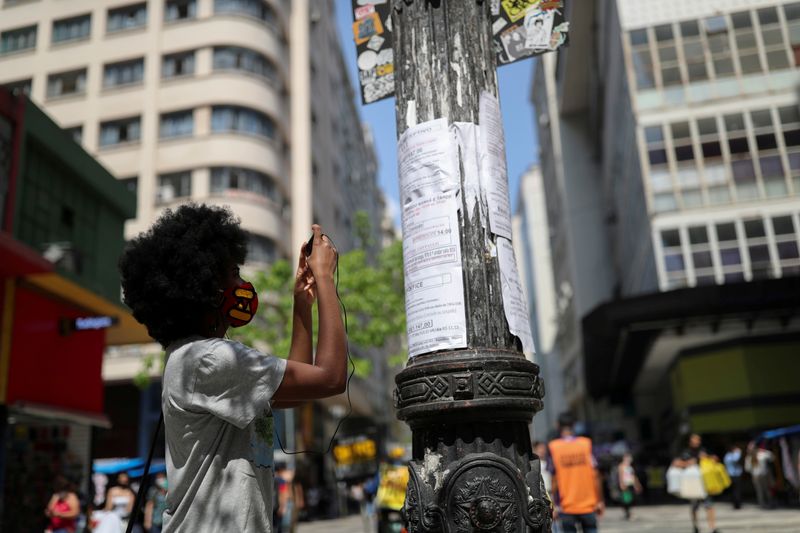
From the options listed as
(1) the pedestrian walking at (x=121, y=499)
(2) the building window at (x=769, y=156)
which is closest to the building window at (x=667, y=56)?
(2) the building window at (x=769, y=156)

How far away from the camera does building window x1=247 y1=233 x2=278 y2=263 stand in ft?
100

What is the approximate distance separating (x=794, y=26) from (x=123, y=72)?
1006 inches

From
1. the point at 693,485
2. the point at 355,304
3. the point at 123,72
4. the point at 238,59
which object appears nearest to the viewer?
the point at 693,485

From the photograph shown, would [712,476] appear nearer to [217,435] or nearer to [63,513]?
[63,513]

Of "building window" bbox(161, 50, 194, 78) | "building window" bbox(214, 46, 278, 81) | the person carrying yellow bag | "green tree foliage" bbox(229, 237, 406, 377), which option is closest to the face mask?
the person carrying yellow bag

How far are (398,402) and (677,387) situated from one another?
2376 cm

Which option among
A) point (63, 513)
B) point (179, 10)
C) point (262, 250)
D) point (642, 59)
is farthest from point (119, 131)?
point (63, 513)

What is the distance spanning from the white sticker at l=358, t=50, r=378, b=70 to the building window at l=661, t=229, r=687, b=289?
19.7 metres

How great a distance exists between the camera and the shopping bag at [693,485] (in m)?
11.5

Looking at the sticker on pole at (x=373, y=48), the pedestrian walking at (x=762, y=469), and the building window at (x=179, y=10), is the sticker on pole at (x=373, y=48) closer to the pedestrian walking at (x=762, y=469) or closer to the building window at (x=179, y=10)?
the pedestrian walking at (x=762, y=469)

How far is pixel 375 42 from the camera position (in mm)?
4219

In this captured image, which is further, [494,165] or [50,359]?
[50,359]

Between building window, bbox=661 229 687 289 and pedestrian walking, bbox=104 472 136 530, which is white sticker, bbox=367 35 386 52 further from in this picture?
building window, bbox=661 229 687 289

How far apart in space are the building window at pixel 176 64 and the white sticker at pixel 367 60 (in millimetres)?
30069
